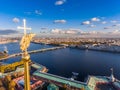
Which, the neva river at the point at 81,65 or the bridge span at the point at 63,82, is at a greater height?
the bridge span at the point at 63,82

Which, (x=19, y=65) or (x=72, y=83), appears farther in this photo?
(x=19, y=65)

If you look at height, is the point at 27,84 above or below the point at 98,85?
above

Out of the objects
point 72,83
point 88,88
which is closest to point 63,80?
point 72,83

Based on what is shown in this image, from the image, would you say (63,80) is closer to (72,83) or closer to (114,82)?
(72,83)

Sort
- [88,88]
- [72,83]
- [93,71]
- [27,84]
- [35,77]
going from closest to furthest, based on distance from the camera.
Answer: [27,84]
[88,88]
[72,83]
[35,77]
[93,71]

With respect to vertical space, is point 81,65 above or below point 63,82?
below

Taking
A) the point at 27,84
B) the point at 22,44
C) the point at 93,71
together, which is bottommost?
the point at 93,71

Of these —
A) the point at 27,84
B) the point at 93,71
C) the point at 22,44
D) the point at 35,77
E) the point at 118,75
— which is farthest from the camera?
the point at 93,71

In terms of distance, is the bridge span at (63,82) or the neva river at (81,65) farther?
the neva river at (81,65)

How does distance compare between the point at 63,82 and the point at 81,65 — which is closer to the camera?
the point at 63,82

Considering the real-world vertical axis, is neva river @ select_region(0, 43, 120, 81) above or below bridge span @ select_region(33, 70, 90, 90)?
below

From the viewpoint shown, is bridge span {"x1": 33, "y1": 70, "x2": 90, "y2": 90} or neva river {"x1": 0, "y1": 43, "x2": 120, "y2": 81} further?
neva river {"x1": 0, "y1": 43, "x2": 120, "y2": 81}
